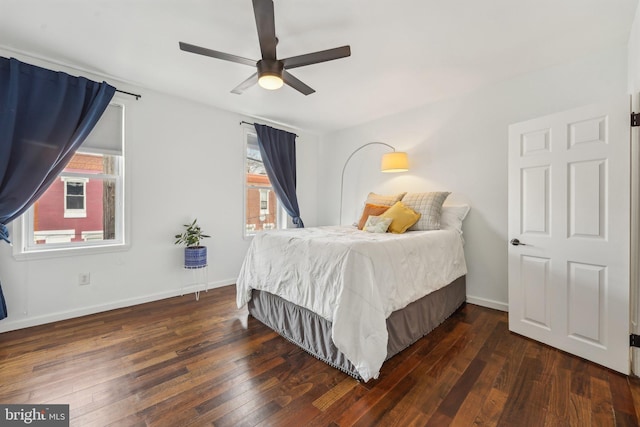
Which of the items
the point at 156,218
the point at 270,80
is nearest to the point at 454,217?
the point at 270,80

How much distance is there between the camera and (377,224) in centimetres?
283

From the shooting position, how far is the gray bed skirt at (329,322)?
72.3 inches

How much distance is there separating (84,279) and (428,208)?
149 inches

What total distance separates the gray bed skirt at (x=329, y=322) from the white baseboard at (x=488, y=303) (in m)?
0.47

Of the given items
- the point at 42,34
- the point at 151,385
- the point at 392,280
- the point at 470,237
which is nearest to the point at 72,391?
the point at 151,385

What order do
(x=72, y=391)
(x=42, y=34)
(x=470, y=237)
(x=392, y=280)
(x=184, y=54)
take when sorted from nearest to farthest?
(x=72, y=391) < (x=392, y=280) < (x=42, y=34) < (x=184, y=54) < (x=470, y=237)

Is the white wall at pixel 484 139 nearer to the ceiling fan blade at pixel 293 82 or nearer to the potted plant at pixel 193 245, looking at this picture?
the ceiling fan blade at pixel 293 82

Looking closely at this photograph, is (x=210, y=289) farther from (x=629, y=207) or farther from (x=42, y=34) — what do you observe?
(x=629, y=207)

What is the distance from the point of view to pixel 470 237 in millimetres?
3035

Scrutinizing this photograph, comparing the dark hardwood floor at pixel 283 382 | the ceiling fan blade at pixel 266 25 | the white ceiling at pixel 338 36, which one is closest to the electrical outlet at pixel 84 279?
the dark hardwood floor at pixel 283 382

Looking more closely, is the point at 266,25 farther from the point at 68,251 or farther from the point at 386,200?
the point at 68,251

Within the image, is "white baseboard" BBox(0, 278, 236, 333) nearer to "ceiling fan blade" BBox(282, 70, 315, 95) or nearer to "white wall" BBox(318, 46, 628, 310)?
"ceiling fan blade" BBox(282, 70, 315, 95)

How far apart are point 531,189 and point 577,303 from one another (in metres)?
0.93

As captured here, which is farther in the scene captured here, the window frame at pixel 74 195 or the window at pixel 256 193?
the window at pixel 256 193
